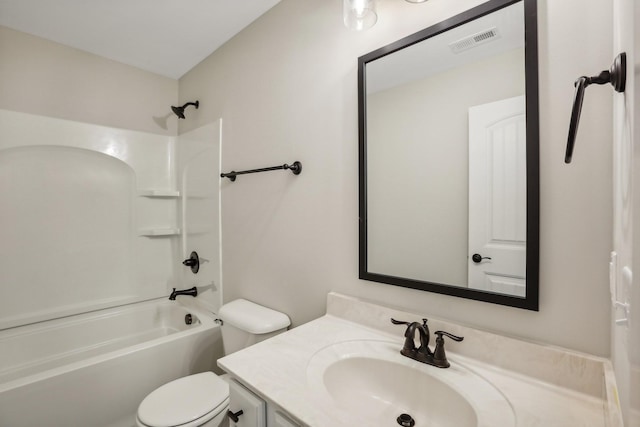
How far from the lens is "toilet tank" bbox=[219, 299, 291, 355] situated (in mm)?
1472

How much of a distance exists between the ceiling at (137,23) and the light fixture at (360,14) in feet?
2.58

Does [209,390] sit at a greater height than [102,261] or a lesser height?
lesser

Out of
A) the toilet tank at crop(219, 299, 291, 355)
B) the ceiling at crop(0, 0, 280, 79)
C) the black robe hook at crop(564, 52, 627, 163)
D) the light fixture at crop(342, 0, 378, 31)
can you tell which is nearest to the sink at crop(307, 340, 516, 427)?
the toilet tank at crop(219, 299, 291, 355)

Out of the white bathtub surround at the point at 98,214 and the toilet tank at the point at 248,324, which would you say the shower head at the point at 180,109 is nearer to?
the white bathtub surround at the point at 98,214

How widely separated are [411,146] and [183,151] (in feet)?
6.77

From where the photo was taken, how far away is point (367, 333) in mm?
1158

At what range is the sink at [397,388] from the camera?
773mm

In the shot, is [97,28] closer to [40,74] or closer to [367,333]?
[40,74]

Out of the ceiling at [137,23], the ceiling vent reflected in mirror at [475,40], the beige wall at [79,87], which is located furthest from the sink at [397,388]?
the beige wall at [79,87]

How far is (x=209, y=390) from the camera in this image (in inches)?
56.7

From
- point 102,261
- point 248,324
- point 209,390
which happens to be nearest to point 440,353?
point 248,324

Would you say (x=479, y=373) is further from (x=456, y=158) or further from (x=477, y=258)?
(x=456, y=158)

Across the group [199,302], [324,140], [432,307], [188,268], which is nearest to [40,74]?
[188,268]

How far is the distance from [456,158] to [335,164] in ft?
1.72
